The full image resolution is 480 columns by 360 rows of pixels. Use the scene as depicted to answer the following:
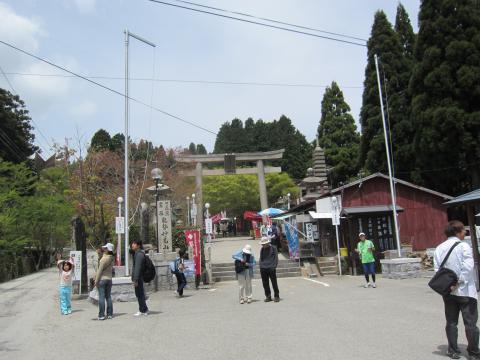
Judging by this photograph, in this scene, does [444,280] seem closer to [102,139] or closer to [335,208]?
[335,208]

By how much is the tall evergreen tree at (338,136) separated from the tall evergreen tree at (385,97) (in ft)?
30.5

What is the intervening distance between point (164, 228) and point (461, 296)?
41.9ft

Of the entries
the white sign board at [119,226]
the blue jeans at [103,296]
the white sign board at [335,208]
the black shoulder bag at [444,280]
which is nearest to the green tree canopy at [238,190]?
the white sign board at [335,208]

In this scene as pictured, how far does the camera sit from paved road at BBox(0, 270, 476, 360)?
21.7 feet

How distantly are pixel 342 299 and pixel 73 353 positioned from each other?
6.82 metres

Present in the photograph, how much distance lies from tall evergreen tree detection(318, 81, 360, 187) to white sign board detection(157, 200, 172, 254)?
945 inches

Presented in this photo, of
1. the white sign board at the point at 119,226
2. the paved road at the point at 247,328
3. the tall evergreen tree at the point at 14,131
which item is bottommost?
the paved road at the point at 247,328

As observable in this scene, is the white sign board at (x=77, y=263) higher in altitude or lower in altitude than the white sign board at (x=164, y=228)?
lower

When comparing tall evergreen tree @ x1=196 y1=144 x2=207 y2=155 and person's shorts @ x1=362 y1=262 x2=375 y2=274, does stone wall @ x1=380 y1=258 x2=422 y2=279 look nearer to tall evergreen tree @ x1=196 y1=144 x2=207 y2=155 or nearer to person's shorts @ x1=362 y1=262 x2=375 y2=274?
person's shorts @ x1=362 y1=262 x2=375 y2=274

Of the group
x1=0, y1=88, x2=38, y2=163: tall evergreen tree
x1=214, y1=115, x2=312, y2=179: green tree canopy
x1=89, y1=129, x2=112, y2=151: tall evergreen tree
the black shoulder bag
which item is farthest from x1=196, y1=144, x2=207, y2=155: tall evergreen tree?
the black shoulder bag

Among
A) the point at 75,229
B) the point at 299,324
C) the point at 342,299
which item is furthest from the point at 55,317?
the point at 342,299

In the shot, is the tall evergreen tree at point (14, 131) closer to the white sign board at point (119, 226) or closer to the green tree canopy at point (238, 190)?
the green tree canopy at point (238, 190)

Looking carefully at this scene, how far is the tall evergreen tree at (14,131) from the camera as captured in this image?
123 feet

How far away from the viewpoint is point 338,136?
40.8 metres
